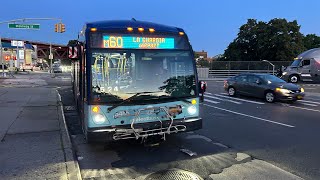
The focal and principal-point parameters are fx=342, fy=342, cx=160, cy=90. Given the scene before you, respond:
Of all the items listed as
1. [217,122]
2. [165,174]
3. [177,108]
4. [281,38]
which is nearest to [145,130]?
[177,108]

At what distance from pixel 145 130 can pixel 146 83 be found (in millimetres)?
924

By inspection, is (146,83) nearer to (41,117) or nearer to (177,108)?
(177,108)

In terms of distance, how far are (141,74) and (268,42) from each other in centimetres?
5293

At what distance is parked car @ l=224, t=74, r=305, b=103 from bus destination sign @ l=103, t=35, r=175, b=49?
35.6 feet

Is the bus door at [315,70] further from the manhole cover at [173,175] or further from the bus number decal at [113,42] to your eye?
the manhole cover at [173,175]

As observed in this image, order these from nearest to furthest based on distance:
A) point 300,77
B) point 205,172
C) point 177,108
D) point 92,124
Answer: point 205,172 < point 92,124 < point 177,108 < point 300,77

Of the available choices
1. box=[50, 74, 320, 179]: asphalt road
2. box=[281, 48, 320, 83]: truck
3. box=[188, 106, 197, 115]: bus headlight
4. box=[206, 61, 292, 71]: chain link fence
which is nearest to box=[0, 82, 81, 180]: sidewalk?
box=[50, 74, 320, 179]: asphalt road

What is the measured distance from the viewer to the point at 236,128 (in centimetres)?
991

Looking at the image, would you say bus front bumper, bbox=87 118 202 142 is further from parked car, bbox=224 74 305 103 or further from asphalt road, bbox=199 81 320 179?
parked car, bbox=224 74 305 103

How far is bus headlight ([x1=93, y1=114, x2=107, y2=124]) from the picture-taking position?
6438 millimetres

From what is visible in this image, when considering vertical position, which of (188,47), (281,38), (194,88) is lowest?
(194,88)

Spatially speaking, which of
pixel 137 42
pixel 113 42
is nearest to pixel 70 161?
pixel 113 42

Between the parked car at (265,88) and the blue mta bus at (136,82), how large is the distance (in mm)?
10348

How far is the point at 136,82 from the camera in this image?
6707 millimetres
